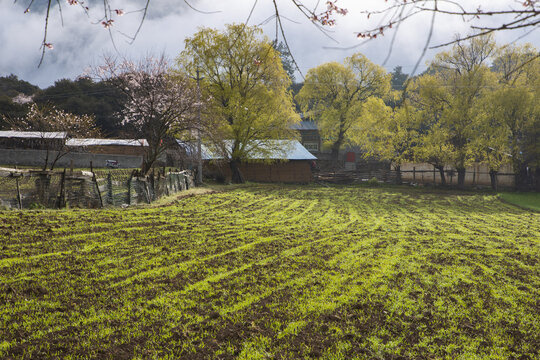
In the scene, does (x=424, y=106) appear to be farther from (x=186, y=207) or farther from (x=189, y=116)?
(x=186, y=207)

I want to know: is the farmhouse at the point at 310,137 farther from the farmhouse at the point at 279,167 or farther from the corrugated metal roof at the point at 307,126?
the farmhouse at the point at 279,167

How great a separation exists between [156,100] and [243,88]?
11306 mm

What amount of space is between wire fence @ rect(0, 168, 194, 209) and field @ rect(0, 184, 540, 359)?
1213 mm

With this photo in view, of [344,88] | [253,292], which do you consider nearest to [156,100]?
[253,292]

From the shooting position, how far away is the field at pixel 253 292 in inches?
156

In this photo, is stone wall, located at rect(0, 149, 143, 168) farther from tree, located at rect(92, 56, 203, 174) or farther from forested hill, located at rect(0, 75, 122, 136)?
tree, located at rect(92, 56, 203, 174)

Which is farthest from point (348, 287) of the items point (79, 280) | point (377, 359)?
point (79, 280)

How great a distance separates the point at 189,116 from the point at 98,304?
17062 millimetres

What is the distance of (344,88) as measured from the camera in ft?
142

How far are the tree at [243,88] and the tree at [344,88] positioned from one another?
517 inches

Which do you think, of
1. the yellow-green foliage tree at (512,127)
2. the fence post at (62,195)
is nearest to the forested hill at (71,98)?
the fence post at (62,195)

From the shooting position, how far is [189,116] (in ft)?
67.8

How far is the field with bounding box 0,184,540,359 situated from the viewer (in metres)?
3.97

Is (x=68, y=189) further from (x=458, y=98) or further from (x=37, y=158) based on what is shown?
(x=458, y=98)
